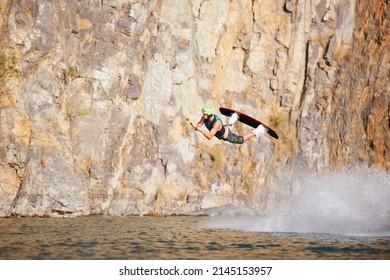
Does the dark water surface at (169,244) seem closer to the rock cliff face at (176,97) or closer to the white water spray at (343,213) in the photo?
the white water spray at (343,213)

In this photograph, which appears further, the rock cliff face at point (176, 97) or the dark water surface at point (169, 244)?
the rock cliff face at point (176, 97)

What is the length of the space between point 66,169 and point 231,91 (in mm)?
12636

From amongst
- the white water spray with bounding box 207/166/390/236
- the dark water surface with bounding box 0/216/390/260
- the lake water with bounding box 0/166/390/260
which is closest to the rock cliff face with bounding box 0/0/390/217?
the lake water with bounding box 0/166/390/260

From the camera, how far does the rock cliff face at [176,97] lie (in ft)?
106

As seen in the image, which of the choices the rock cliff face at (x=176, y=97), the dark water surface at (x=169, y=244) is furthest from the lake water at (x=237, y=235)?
the rock cliff face at (x=176, y=97)

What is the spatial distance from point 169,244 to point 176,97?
1867 cm

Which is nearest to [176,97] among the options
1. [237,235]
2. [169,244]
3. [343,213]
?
[343,213]

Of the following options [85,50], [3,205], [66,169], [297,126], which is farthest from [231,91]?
[3,205]

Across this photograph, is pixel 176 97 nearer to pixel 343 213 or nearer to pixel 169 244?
pixel 343 213

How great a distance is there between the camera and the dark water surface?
1738 centimetres

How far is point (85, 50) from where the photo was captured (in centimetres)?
3516

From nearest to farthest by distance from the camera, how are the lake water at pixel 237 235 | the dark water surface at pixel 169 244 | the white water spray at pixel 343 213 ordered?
1. the dark water surface at pixel 169 244
2. the lake water at pixel 237 235
3. the white water spray at pixel 343 213

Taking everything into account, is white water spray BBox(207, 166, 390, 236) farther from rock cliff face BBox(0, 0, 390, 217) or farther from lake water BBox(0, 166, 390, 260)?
rock cliff face BBox(0, 0, 390, 217)

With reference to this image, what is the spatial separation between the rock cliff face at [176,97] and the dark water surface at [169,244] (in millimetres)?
7790
